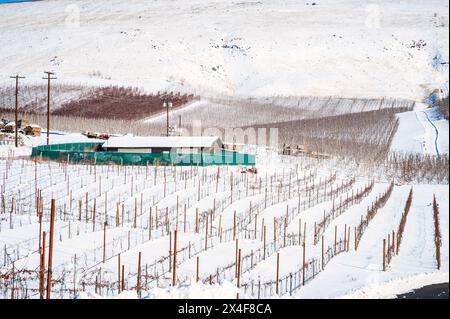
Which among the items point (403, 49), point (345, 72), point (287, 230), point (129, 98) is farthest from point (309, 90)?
point (287, 230)

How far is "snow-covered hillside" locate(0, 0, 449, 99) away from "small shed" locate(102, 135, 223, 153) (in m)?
1.30

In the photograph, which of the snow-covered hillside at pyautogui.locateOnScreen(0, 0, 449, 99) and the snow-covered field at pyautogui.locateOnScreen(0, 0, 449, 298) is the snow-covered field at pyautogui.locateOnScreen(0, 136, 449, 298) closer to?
the snow-covered field at pyautogui.locateOnScreen(0, 0, 449, 298)

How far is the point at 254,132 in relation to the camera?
65.5 feet

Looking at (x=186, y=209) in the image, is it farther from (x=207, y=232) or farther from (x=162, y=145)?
(x=162, y=145)

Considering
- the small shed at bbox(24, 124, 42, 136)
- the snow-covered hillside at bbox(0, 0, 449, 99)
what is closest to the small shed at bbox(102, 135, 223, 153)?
the snow-covered hillside at bbox(0, 0, 449, 99)

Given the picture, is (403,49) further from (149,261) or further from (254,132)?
(149,261)

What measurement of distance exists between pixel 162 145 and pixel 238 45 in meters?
17.1

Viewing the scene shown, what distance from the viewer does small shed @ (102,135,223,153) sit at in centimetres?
1328

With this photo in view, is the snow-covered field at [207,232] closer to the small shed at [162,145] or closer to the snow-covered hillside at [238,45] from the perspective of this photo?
the small shed at [162,145]

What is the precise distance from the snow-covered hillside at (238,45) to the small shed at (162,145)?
1.30 metres

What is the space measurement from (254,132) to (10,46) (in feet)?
41.0

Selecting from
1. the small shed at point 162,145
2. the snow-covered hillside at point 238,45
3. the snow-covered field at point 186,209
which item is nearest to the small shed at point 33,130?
the snow-covered field at point 186,209

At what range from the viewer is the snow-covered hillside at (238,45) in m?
9.20

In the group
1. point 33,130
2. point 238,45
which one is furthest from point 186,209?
point 238,45
